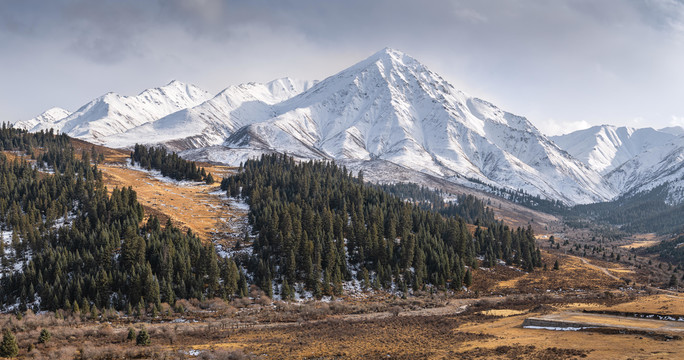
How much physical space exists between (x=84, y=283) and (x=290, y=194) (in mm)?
92037

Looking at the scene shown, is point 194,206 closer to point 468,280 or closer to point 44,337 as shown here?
point 468,280

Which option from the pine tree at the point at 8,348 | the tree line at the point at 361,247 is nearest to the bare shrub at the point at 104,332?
the pine tree at the point at 8,348

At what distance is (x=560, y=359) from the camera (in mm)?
34969

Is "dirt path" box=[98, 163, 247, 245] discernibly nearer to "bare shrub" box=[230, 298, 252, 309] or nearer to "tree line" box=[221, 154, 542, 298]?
"tree line" box=[221, 154, 542, 298]

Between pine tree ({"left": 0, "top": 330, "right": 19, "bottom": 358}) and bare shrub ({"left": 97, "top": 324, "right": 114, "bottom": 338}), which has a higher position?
pine tree ({"left": 0, "top": 330, "right": 19, "bottom": 358})

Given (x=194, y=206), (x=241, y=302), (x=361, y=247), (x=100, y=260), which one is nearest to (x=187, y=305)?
(x=241, y=302)

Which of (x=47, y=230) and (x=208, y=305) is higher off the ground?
(x=47, y=230)

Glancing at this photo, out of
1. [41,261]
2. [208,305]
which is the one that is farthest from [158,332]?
[41,261]

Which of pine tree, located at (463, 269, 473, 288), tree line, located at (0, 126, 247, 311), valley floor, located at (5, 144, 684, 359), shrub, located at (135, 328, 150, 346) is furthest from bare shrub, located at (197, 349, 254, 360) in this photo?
pine tree, located at (463, 269, 473, 288)

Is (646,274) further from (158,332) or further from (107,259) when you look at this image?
(107,259)

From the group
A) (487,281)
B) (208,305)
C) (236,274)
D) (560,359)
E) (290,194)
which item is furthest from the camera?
(290,194)

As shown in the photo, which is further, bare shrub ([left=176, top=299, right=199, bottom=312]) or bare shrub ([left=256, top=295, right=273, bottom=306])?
bare shrub ([left=256, top=295, right=273, bottom=306])

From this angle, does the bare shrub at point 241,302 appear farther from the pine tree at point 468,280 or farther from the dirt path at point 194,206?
the pine tree at point 468,280

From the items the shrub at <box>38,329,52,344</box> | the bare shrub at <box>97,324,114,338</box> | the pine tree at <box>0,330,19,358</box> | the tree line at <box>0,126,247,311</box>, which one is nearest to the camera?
the pine tree at <box>0,330,19,358</box>
